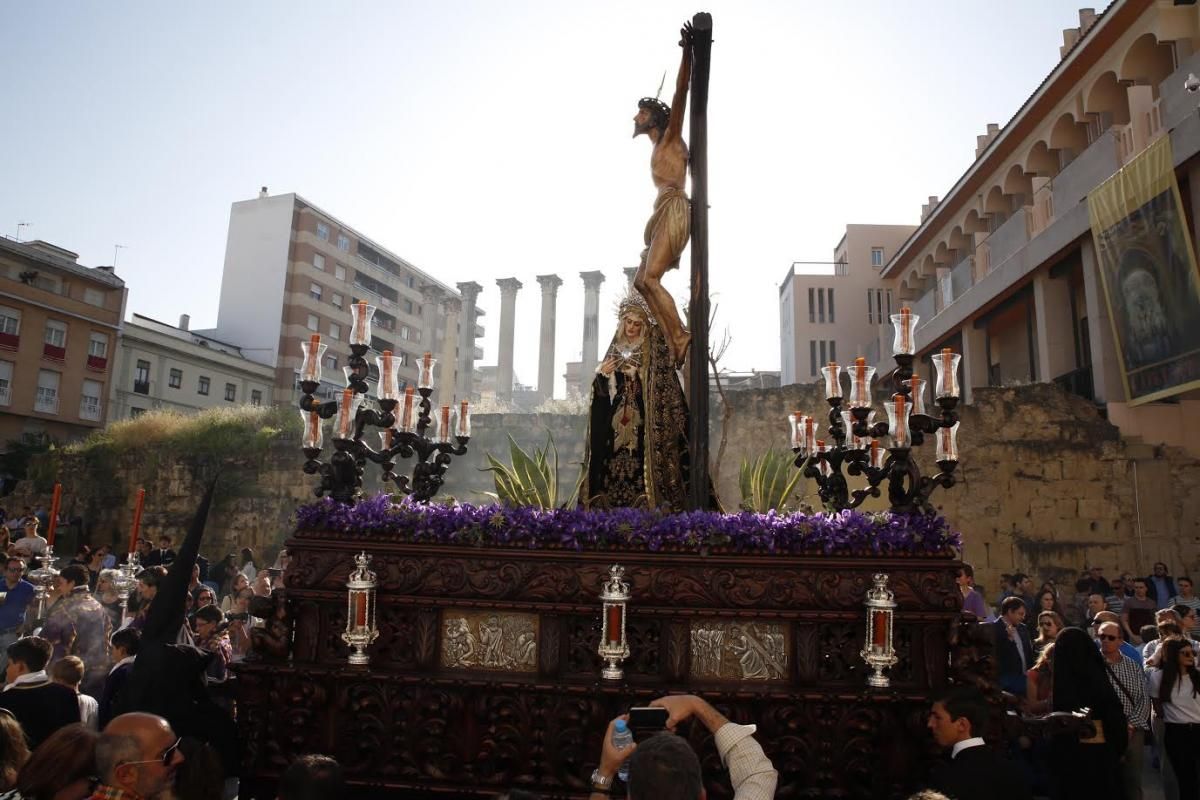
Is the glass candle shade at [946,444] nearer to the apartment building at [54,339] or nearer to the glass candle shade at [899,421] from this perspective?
the glass candle shade at [899,421]

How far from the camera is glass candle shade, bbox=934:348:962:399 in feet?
20.5

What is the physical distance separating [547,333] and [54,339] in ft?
78.3

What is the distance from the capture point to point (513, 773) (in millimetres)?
4797

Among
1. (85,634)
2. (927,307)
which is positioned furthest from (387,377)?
(927,307)

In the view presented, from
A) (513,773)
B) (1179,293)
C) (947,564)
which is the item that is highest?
(1179,293)

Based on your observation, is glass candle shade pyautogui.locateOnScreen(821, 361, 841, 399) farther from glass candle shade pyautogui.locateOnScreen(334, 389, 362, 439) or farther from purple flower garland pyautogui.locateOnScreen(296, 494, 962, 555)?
glass candle shade pyautogui.locateOnScreen(334, 389, 362, 439)

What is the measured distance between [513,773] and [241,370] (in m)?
42.2

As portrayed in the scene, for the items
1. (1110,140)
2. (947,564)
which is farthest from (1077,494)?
(947,564)

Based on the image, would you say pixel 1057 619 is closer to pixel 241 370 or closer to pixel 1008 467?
pixel 1008 467

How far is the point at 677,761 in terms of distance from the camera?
7.56 feet

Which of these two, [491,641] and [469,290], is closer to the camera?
[491,641]

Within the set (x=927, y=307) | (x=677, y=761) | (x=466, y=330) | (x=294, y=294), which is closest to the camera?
(x=677, y=761)

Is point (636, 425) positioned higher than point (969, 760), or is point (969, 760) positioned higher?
point (636, 425)

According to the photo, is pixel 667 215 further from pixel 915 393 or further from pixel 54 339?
pixel 54 339
